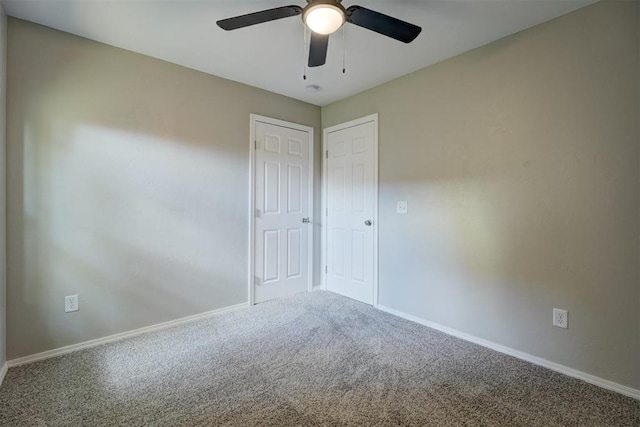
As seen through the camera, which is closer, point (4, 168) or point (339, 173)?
point (4, 168)

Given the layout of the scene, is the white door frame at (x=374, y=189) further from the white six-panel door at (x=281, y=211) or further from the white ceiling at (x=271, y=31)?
the white ceiling at (x=271, y=31)

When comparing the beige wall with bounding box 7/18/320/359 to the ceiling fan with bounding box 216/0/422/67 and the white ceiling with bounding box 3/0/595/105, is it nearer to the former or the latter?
the white ceiling with bounding box 3/0/595/105

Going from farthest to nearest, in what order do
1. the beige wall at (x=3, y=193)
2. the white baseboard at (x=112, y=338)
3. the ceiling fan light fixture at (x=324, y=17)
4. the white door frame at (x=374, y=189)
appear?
the white door frame at (x=374, y=189), the white baseboard at (x=112, y=338), the beige wall at (x=3, y=193), the ceiling fan light fixture at (x=324, y=17)

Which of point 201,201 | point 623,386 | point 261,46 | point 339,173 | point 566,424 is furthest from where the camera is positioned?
point 339,173

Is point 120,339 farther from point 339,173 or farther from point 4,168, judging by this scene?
point 339,173

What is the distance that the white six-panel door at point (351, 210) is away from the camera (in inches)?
128

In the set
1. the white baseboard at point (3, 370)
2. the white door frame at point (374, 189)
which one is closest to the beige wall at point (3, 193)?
the white baseboard at point (3, 370)

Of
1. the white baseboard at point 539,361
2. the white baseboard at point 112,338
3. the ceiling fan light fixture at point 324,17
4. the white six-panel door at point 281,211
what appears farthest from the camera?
the white six-panel door at point 281,211

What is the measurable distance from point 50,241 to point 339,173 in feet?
8.94

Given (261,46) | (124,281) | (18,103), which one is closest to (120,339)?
(124,281)

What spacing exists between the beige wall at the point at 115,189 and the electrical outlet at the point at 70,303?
3cm

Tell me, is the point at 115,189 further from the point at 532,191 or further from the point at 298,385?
the point at 532,191

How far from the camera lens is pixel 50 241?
2146 mm

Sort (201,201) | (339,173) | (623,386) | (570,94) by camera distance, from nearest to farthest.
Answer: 1. (623,386)
2. (570,94)
3. (201,201)
4. (339,173)
